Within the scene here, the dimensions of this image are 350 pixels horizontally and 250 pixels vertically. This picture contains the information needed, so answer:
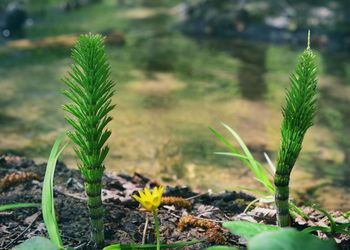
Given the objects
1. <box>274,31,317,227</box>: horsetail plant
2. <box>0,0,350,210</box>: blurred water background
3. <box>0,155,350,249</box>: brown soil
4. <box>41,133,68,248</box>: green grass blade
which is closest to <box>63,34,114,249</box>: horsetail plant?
<box>41,133,68,248</box>: green grass blade

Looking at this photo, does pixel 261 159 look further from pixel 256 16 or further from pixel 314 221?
pixel 256 16

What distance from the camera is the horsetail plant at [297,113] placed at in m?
2.10

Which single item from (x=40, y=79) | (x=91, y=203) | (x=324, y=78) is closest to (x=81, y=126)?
(x=91, y=203)

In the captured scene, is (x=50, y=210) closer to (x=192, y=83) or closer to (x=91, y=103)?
(x=91, y=103)

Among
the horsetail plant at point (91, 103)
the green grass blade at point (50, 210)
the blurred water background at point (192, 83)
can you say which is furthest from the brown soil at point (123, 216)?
the blurred water background at point (192, 83)

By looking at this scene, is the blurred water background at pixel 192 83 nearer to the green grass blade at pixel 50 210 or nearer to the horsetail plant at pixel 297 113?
the horsetail plant at pixel 297 113

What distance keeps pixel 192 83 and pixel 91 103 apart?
671 cm

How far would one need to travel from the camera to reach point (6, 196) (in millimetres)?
3291

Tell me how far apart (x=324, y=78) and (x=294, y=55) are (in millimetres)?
1934

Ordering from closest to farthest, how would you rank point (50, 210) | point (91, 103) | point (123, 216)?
point (91, 103)
point (50, 210)
point (123, 216)

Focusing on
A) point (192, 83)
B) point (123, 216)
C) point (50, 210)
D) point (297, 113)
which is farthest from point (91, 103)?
point (192, 83)

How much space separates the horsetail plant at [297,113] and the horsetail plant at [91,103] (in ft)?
2.61

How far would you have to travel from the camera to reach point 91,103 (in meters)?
2.09

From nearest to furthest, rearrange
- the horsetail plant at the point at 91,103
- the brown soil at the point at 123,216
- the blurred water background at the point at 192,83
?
the horsetail plant at the point at 91,103 → the brown soil at the point at 123,216 → the blurred water background at the point at 192,83
